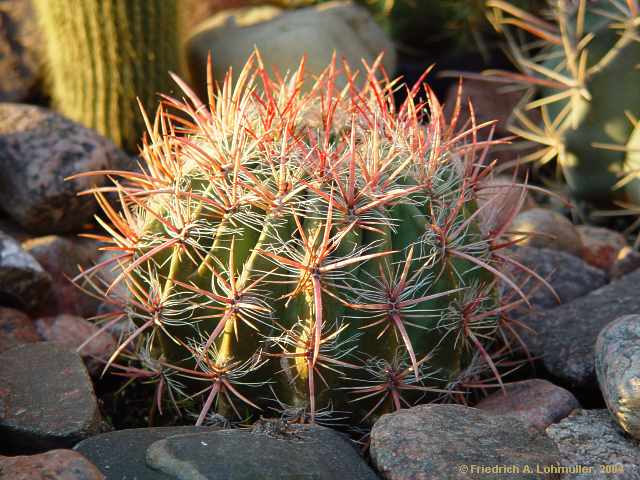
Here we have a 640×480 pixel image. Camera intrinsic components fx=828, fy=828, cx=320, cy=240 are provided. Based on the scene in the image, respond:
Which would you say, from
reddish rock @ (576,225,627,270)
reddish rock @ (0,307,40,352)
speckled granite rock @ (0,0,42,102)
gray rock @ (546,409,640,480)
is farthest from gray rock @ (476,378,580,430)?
speckled granite rock @ (0,0,42,102)

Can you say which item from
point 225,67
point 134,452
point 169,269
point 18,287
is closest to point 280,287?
point 169,269

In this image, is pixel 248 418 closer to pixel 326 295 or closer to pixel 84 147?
pixel 326 295

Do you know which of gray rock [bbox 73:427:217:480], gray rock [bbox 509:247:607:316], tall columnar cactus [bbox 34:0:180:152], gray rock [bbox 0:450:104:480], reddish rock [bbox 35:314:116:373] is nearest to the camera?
gray rock [bbox 0:450:104:480]

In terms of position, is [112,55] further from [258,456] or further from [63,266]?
[258,456]

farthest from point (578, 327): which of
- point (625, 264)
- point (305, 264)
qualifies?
point (305, 264)

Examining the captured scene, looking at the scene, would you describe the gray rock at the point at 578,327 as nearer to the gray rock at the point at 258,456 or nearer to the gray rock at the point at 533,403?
the gray rock at the point at 533,403

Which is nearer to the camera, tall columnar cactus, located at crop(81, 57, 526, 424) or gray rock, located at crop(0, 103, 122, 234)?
tall columnar cactus, located at crop(81, 57, 526, 424)

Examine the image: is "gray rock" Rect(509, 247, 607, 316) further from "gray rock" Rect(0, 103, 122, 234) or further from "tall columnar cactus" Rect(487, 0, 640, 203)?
"gray rock" Rect(0, 103, 122, 234)
